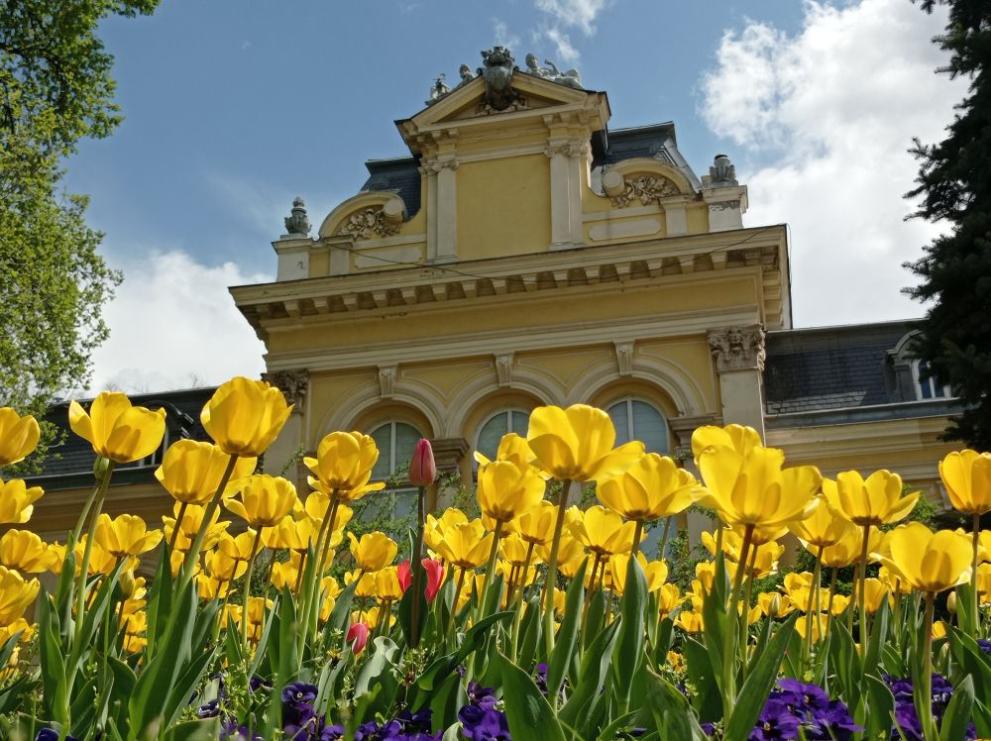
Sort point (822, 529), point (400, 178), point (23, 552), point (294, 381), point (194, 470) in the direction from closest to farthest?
point (194, 470) < point (822, 529) < point (23, 552) < point (294, 381) < point (400, 178)

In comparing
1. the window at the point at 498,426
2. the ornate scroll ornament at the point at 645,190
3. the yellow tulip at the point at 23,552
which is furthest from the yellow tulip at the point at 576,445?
the ornate scroll ornament at the point at 645,190

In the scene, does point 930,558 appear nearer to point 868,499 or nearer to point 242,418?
point 868,499

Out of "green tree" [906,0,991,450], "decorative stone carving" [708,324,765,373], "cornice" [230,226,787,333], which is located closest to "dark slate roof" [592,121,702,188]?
"cornice" [230,226,787,333]

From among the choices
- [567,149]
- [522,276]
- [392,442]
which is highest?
[567,149]

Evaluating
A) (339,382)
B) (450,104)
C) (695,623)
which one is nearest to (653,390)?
(339,382)

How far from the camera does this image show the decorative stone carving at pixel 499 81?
2103 cm

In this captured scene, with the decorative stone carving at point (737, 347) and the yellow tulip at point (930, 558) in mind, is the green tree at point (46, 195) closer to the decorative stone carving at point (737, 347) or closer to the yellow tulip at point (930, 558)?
the decorative stone carving at point (737, 347)

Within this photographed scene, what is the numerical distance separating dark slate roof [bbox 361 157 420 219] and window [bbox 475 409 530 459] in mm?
5159

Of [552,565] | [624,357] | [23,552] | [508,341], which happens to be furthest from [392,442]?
[552,565]

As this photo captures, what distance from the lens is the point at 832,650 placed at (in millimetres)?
2623

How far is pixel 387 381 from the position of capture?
63.0ft

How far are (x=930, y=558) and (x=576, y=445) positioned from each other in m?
0.75

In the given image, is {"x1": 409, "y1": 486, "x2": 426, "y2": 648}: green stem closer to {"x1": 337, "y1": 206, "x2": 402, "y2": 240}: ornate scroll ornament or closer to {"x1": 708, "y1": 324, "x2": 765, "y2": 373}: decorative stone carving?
{"x1": 708, "y1": 324, "x2": 765, "y2": 373}: decorative stone carving

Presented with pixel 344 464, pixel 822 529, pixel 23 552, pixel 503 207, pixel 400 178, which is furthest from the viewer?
pixel 400 178
